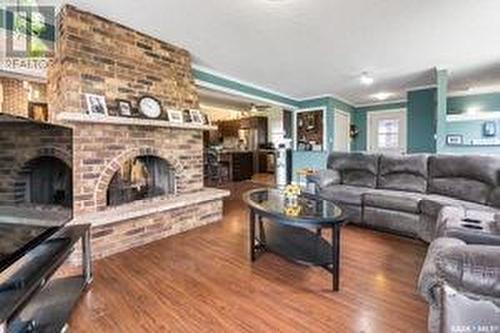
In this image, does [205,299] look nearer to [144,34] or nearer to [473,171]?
[144,34]

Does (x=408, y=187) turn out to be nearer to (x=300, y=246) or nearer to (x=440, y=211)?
(x=440, y=211)

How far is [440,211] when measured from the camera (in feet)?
8.30

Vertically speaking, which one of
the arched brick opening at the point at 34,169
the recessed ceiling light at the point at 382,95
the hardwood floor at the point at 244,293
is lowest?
the hardwood floor at the point at 244,293

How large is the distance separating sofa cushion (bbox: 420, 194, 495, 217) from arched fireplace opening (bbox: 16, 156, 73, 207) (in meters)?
3.38

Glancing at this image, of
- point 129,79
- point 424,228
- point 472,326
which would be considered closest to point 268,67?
point 129,79

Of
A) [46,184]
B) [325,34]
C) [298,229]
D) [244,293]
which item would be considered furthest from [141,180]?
→ [325,34]

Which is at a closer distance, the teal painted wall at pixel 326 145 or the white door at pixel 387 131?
the teal painted wall at pixel 326 145

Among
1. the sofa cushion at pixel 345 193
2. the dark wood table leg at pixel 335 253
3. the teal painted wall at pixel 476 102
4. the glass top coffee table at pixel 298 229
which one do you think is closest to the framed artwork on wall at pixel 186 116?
the glass top coffee table at pixel 298 229

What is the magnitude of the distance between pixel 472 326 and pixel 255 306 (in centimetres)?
125

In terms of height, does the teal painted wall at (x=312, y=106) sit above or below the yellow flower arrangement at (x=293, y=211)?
above

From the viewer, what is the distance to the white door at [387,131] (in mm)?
7992

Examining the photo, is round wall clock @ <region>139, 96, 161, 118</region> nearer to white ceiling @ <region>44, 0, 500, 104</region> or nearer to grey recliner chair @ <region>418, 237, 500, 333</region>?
white ceiling @ <region>44, 0, 500, 104</region>

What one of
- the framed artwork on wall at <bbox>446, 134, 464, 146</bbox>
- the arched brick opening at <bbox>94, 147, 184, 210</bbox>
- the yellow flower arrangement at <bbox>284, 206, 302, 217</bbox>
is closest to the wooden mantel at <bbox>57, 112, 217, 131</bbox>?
the arched brick opening at <bbox>94, 147, 184, 210</bbox>

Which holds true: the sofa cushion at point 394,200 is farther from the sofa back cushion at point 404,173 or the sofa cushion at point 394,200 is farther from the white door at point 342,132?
the white door at point 342,132
